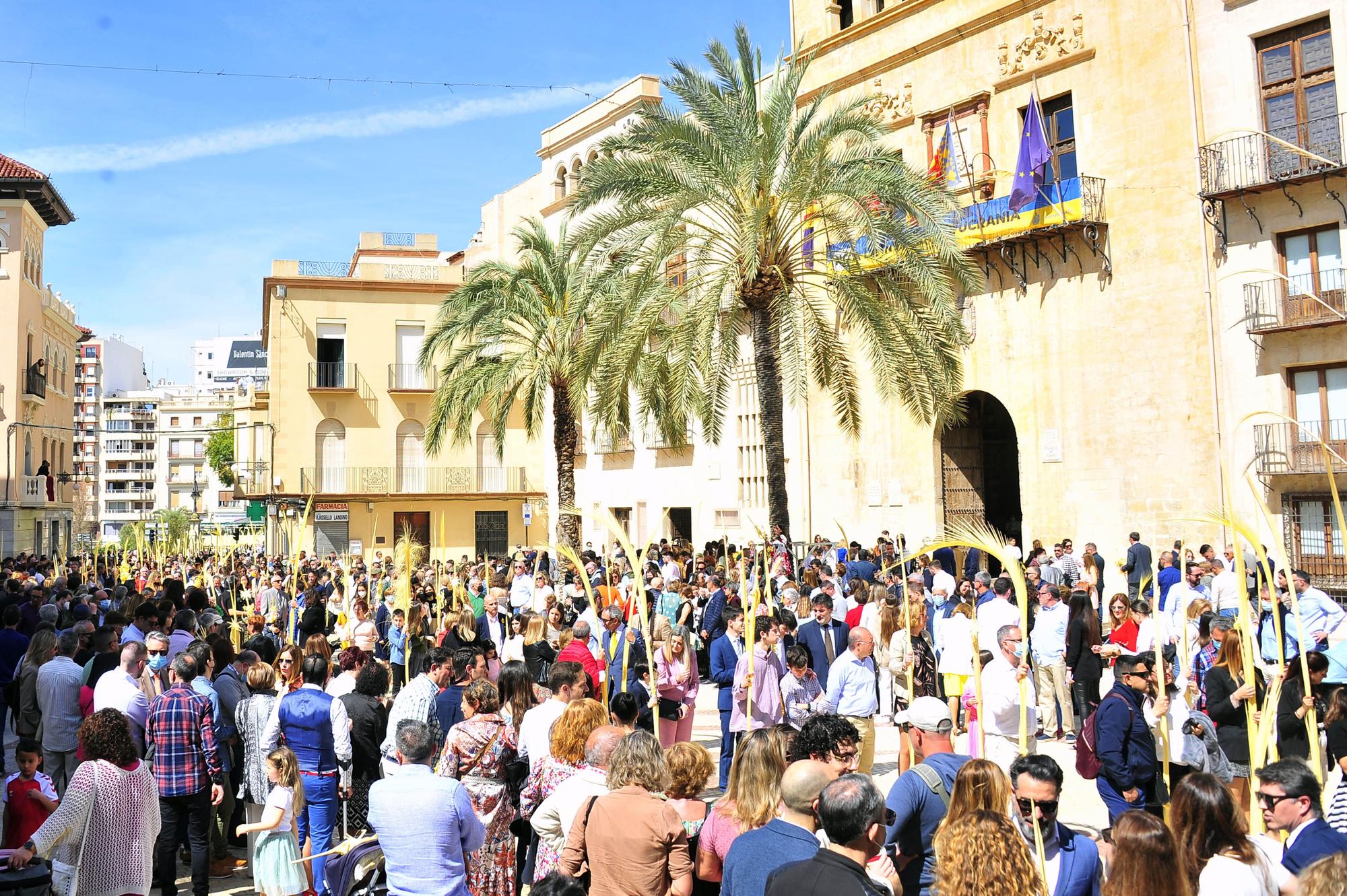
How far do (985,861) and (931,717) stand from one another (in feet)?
5.87

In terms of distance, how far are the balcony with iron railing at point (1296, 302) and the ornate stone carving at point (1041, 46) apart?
6187 millimetres

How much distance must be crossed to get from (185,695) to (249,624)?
6926 mm

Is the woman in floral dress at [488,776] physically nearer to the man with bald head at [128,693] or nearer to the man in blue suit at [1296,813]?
the man with bald head at [128,693]

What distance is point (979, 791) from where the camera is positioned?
425cm

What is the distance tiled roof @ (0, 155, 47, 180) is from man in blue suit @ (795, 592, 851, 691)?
40.4 metres

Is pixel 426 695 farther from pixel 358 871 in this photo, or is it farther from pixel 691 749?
pixel 691 749

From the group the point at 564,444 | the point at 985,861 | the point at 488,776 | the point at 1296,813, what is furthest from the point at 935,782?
the point at 564,444

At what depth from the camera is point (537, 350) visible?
2491cm

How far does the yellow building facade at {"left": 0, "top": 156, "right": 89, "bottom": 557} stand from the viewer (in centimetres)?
3803

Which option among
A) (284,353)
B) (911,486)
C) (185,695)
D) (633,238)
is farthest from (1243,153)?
(284,353)

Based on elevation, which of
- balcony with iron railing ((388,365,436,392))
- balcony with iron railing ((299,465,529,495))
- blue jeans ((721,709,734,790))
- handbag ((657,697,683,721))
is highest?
balcony with iron railing ((388,365,436,392))

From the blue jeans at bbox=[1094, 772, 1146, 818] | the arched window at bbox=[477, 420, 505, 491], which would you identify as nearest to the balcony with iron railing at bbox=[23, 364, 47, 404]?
the arched window at bbox=[477, 420, 505, 491]

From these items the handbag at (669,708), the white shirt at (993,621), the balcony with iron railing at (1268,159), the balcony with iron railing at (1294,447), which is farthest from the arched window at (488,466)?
the handbag at (669,708)

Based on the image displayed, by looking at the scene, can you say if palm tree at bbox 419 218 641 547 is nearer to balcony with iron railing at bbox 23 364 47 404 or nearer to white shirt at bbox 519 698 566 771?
white shirt at bbox 519 698 566 771
